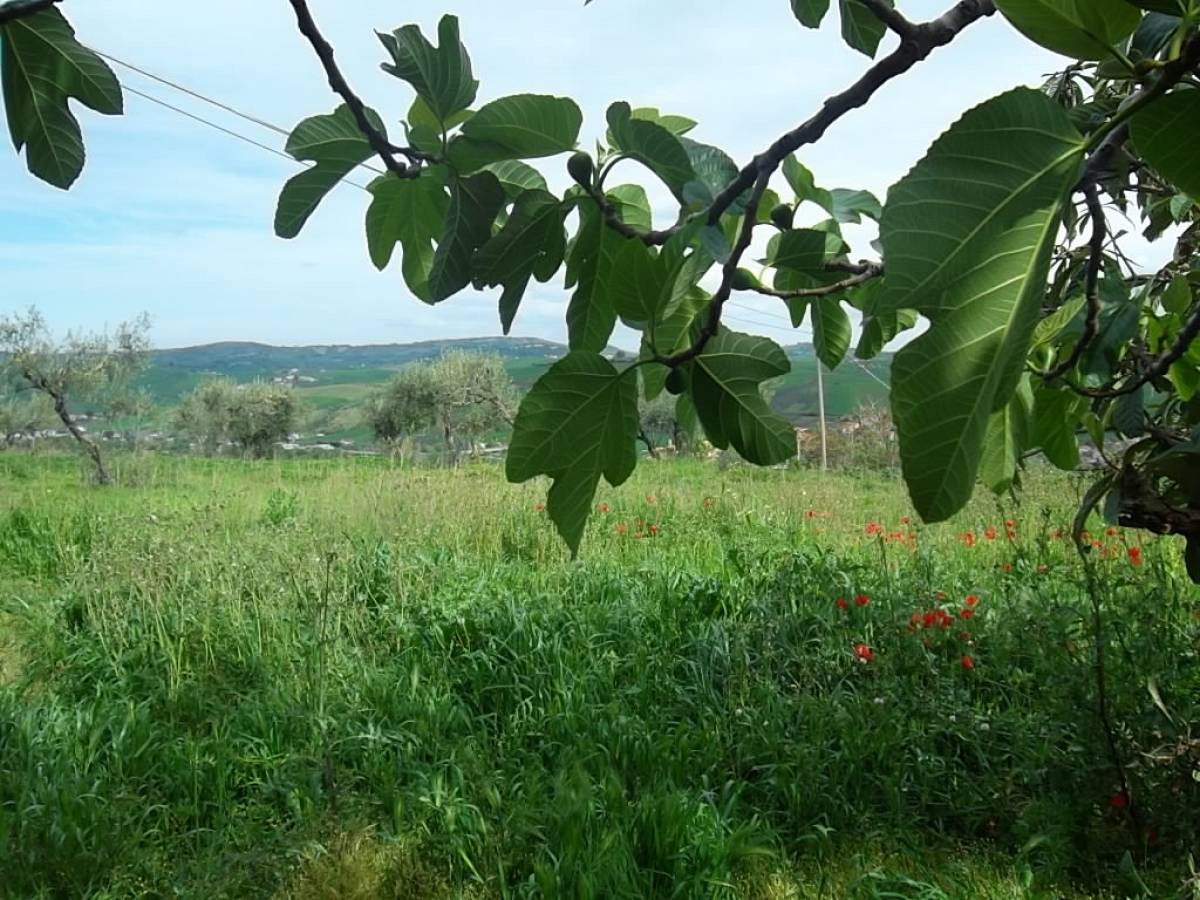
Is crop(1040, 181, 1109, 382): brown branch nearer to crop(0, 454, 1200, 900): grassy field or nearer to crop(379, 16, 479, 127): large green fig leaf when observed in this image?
crop(379, 16, 479, 127): large green fig leaf

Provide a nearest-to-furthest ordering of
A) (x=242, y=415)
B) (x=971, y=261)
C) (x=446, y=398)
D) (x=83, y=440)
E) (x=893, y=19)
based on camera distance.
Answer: (x=971, y=261) < (x=893, y=19) < (x=83, y=440) < (x=446, y=398) < (x=242, y=415)

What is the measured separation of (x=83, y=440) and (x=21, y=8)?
1094 centimetres

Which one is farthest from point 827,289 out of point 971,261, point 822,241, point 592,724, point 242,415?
point 242,415

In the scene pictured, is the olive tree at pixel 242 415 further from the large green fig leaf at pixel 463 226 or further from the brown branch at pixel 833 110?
the brown branch at pixel 833 110

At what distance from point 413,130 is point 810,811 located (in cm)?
230

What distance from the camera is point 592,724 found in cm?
278

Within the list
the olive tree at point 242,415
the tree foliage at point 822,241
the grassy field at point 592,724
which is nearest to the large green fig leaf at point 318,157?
the tree foliage at point 822,241

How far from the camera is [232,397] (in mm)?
18688

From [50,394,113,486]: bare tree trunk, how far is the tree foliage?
9543 millimetres

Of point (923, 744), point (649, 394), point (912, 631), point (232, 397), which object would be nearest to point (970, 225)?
point (649, 394)

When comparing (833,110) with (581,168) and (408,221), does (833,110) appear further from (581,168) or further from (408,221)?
(408,221)

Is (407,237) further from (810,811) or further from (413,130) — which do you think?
(810,811)

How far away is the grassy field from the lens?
2111 millimetres

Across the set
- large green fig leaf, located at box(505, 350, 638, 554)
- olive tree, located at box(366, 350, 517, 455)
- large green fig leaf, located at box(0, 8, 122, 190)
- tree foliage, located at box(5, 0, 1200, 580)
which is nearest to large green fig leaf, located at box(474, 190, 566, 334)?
tree foliage, located at box(5, 0, 1200, 580)
